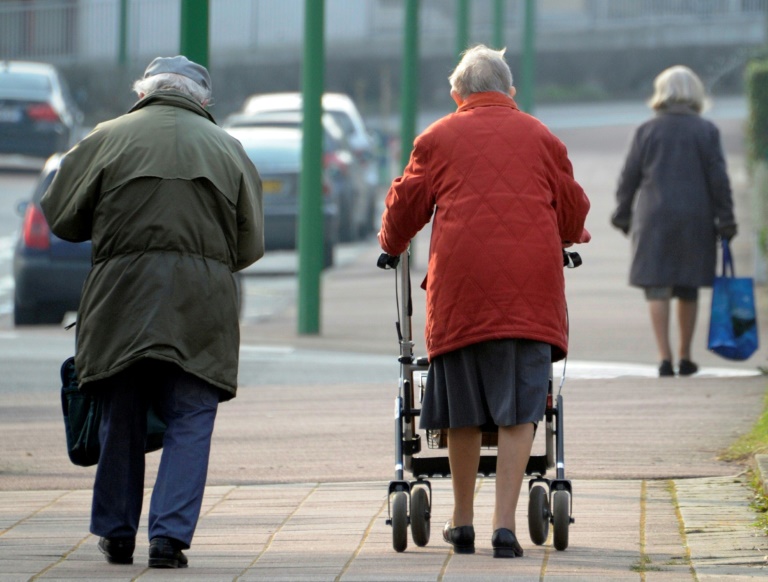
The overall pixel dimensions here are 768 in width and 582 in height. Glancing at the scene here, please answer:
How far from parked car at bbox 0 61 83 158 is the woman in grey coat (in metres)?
19.4

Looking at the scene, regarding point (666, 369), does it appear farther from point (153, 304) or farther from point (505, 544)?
point (153, 304)

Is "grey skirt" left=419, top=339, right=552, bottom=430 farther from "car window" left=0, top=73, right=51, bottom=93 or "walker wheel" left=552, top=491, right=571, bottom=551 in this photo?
"car window" left=0, top=73, right=51, bottom=93

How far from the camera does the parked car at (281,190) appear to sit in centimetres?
1842

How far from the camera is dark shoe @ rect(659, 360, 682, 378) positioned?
33.6 feet

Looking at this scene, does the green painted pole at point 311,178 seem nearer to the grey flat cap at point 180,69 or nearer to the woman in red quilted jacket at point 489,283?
the grey flat cap at point 180,69

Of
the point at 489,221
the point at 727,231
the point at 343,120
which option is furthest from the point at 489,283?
the point at 343,120

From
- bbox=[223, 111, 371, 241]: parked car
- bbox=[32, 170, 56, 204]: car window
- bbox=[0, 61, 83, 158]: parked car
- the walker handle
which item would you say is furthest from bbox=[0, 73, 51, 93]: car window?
the walker handle

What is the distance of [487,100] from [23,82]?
2386cm

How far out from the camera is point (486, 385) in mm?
5480

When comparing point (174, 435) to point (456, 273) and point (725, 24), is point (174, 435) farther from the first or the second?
point (725, 24)

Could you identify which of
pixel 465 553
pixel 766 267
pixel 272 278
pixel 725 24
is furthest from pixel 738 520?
pixel 725 24

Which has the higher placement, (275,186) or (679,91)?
(679,91)

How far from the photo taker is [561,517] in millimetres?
5539

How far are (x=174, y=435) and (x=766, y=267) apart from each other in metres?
11.2
